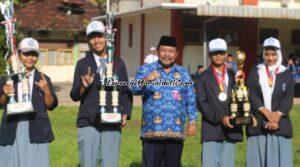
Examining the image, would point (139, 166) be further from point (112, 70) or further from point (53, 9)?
point (53, 9)

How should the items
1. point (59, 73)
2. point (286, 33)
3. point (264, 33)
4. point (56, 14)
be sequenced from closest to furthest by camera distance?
point (264, 33) < point (286, 33) < point (56, 14) < point (59, 73)

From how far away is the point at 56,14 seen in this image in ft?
123

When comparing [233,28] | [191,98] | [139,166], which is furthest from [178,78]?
[233,28]

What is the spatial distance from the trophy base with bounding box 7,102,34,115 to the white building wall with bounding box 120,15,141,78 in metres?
23.7

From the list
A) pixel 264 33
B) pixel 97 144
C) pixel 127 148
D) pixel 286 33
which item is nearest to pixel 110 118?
pixel 97 144

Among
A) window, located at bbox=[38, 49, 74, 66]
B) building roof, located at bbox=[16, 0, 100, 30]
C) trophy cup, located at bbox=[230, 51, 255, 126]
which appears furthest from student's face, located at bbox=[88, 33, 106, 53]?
window, located at bbox=[38, 49, 74, 66]

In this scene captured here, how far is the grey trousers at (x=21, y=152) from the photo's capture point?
668 cm

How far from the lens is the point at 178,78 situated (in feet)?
24.1

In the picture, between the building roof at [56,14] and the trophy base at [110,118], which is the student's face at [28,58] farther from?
the building roof at [56,14]

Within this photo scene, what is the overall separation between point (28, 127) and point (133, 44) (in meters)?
24.7

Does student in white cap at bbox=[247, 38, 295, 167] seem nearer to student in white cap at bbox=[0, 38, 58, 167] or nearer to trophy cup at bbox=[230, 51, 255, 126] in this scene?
trophy cup at bbox=[230, 51, 255, 126]

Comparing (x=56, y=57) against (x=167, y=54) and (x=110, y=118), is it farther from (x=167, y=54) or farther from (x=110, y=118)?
(x=110, y=118)

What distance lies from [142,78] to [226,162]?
1386 mm

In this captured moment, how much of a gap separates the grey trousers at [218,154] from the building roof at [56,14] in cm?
2874
